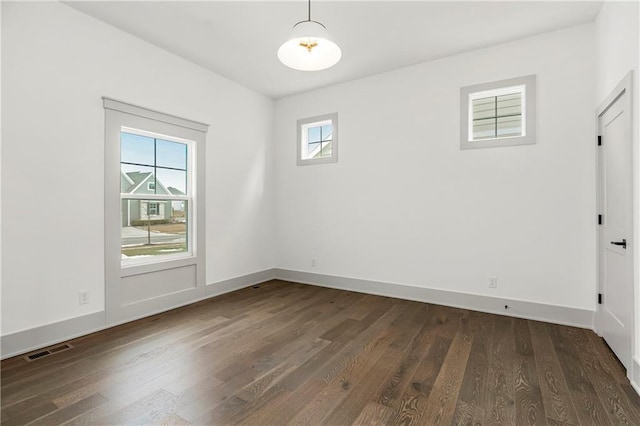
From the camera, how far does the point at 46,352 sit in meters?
2.65

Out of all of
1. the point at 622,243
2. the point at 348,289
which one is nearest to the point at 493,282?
the point at 622,243

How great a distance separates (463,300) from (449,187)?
1.42m

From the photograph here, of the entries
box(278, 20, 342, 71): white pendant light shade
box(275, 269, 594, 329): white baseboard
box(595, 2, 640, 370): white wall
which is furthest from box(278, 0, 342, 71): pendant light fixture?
box(275, 269, 594, 329): white baseboard

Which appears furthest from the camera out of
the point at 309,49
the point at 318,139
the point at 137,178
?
the point at 318,139

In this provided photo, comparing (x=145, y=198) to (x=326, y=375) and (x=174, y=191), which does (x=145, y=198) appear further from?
(x=326, y=375)

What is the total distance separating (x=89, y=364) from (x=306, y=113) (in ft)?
14.0

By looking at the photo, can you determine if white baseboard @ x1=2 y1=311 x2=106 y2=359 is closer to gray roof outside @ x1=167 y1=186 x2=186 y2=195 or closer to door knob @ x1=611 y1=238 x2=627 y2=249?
gray roof outside @ x1=167 y1=186 x2=186 y2=195

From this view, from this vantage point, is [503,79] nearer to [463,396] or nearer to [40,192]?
[463,396]

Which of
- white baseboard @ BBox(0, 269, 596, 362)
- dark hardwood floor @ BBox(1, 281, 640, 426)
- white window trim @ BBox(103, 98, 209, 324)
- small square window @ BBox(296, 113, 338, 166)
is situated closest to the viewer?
dark hardwood floor @ BBox(1, 281, 640, 426)

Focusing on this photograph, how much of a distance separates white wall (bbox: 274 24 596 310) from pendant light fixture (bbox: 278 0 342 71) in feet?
7.54

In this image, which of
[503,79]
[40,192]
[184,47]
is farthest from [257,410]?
[503,79]

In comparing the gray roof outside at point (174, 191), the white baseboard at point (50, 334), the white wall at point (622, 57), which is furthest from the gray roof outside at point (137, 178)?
the white wall at point (622, 57)

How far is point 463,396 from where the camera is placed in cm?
203

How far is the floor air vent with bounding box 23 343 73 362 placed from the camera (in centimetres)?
255
